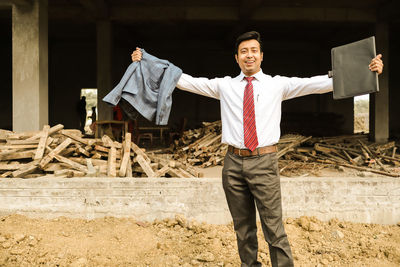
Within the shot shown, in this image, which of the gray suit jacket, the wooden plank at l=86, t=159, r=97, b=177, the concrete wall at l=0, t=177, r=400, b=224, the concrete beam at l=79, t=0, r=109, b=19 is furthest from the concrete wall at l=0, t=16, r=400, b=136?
the gray suit jacket

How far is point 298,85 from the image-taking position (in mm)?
2516

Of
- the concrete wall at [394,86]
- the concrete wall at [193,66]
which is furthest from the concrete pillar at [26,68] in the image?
the concrete wall at [394,86]

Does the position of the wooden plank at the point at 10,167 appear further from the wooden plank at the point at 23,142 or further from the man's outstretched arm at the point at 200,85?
the man's outstretched arm at the point at 200,85

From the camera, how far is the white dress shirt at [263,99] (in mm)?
2479

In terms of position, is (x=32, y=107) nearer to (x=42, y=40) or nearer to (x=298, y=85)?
(x=42, y=40)

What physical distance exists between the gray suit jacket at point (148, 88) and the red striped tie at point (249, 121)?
0.72m

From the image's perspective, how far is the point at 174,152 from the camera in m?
9.14

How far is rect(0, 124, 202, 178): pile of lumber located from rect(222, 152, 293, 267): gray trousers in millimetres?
2725

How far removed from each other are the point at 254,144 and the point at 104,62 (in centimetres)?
1029

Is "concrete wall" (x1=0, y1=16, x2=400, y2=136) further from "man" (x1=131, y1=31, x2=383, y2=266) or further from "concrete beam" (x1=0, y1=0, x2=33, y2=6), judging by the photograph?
"man" (x1=131, y1=31, x2=383, y2=266)

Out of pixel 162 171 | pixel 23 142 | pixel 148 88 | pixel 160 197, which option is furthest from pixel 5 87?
pixel 148 88

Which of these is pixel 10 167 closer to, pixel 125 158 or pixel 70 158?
pixel 70 158

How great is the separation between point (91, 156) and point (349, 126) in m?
14.9

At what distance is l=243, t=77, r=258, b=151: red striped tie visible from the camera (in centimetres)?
243
